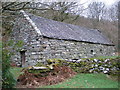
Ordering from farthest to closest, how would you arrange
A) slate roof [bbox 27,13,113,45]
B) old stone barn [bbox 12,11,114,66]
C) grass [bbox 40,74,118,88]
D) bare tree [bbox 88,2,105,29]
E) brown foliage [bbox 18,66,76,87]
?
bare tree [bbox 88,2,105,29] < slate roof [bbox 27,13,113,45] < old stone barn [bbox 12,11,114,66] < brown foliage [bbox 18,66,76,87] < grass [bbox 40,74,118,88]

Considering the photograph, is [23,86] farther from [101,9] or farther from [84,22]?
[101,9]

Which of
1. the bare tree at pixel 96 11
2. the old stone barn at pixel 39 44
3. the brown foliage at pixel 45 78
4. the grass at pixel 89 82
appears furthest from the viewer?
the bare tree at pixel 96 11

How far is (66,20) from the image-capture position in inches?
922

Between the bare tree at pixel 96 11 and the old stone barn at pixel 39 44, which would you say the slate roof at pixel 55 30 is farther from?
the bare tree at pixel 96 11

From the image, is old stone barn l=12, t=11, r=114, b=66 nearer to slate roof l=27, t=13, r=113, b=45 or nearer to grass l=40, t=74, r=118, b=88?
slate roof l=27, t=13, r=113, b=45

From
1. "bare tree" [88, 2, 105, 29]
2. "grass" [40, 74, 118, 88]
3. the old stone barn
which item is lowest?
"grass" [40, 74, 118, 88]

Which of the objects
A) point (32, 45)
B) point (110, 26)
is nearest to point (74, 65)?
point (32, 45)

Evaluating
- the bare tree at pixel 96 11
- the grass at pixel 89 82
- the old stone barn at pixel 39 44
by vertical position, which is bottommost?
the grass at pixel 89 82

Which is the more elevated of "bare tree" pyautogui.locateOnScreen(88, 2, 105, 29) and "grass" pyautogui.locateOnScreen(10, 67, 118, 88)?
"bare tree" pyautogui.locateOnScreen(88, 2, 105, 29)

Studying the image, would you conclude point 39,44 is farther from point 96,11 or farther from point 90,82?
point 96,11

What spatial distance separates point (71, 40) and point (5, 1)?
6.75 meters

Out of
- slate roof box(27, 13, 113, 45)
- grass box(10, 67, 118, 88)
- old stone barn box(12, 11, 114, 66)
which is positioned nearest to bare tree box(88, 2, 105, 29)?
slate roof box(27, 13, 113, 45)

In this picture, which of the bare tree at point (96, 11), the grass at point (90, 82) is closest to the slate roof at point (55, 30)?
the grass at point (90, 82)

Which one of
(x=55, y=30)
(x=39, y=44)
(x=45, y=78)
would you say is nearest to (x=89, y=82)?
(x=45, y=78)
